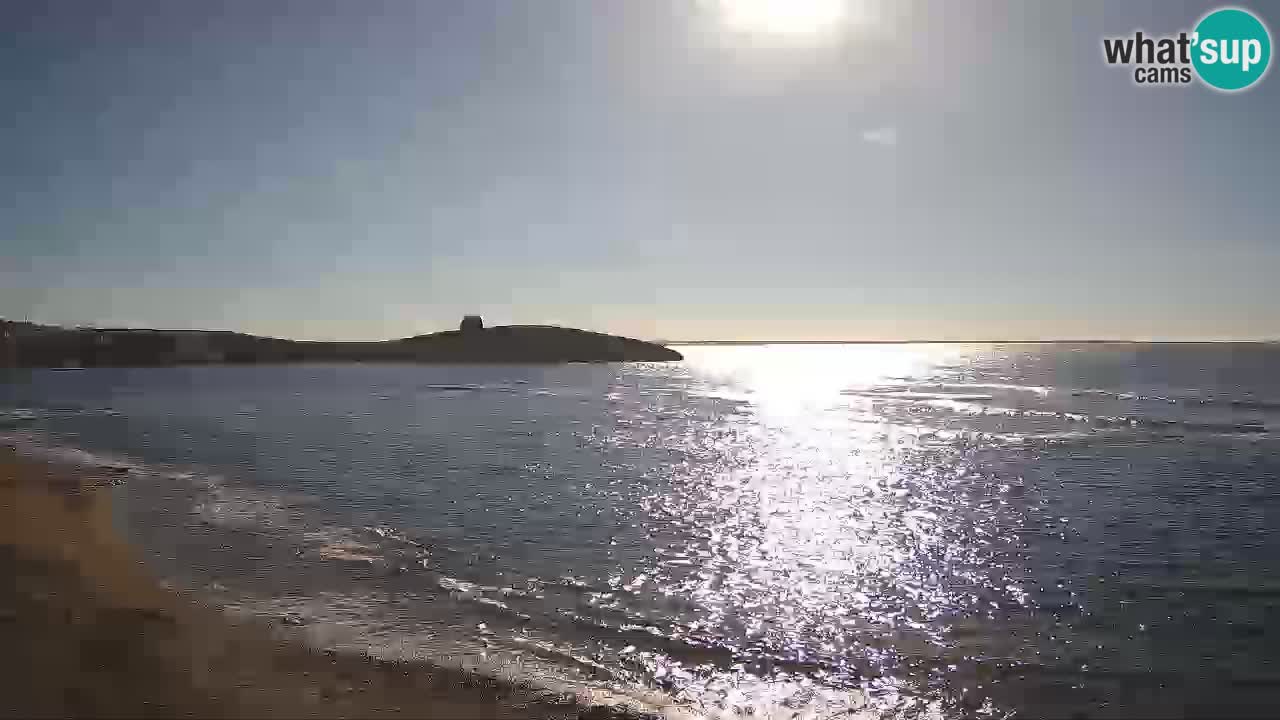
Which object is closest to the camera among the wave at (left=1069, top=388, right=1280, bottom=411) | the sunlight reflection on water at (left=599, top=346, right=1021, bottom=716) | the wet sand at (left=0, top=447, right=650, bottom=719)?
the wet sand at (left=0, top=447, right=650, bottom=719)

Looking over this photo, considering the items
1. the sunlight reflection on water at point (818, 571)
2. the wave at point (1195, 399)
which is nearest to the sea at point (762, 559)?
the sunlight reflection on water at point (818, 571)

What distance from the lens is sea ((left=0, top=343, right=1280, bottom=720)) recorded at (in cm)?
1265

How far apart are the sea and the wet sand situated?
81 centimetres

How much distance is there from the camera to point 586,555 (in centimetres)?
2042

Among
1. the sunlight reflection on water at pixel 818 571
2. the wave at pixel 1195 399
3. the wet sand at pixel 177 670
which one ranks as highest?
the wave at pixel 1195 399

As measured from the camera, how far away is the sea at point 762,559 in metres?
12.6

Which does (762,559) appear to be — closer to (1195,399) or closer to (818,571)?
(818,571)

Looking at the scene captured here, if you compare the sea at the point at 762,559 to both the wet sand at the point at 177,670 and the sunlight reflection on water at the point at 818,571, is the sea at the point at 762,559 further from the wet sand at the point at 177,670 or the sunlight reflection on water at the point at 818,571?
the wet sand at the point at 177,670

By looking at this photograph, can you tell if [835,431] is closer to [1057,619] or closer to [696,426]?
[696,426]

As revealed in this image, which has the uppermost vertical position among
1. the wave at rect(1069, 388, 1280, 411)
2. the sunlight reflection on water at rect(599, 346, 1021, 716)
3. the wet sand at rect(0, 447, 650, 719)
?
the wave at rect(1069, 388, 1280, 411)

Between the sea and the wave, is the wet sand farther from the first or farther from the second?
the wave

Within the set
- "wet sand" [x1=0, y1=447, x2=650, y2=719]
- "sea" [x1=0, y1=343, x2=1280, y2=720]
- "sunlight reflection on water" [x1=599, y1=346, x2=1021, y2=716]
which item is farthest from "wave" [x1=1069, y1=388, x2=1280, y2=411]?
"wet sand" [x1=0, y1=447, x2=650, y2=719]

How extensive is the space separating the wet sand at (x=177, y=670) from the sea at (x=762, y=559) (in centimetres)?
81

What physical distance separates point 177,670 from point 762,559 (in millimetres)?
13355
